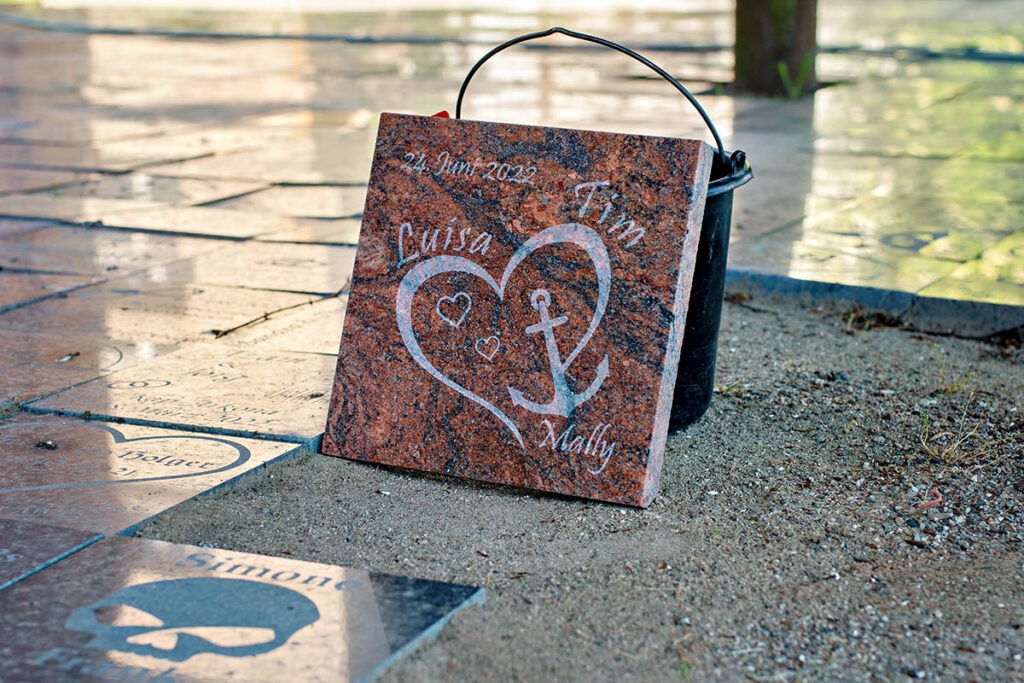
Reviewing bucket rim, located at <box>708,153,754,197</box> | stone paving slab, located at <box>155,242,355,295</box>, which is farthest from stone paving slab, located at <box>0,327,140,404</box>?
bucket rim, located at <box>708,153,754,197</box>

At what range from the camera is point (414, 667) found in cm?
229

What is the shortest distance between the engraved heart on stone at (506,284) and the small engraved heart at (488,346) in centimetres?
10

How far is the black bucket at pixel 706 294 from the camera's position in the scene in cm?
336

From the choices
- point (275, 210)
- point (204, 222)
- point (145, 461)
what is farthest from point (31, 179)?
point (145, 461)

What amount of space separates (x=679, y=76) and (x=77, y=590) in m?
10.2

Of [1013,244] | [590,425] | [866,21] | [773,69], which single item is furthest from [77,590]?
[866,21]

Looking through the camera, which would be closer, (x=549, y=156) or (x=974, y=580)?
(x=974, y=580)

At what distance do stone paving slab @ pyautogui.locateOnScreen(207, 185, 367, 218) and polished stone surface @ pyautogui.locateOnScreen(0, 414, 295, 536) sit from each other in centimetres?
311

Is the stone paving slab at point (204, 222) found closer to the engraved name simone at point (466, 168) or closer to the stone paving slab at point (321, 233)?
the stone paving slab at point (321, 233)

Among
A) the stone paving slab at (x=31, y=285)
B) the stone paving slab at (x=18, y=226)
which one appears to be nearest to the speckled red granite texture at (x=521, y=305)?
the stone paving slab at (x=31, y=285)

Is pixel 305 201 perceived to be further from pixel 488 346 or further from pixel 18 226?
pixel 488 346

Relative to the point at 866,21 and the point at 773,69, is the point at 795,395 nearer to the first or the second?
the point at 773,69

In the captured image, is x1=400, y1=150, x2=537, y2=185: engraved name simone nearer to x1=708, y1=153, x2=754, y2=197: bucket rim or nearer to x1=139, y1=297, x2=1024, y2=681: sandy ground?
x1=708, y1=153, x2=754, y2=197: bucket rim

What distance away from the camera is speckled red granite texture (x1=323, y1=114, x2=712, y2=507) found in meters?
3.04
